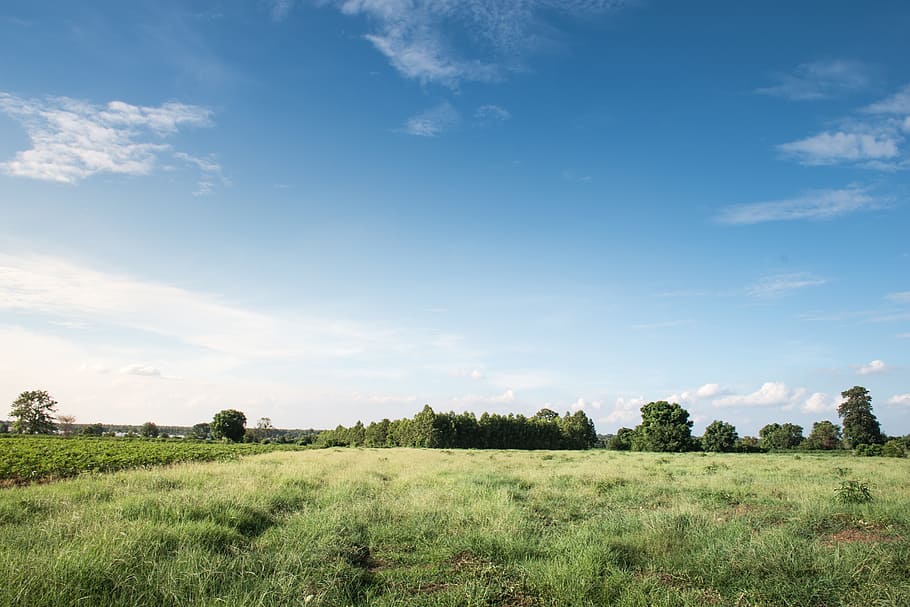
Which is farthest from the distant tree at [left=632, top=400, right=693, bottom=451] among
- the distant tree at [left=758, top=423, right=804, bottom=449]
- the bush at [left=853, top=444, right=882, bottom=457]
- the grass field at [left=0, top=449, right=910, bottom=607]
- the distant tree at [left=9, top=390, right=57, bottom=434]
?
the distant tree at [left=9, top=390, right=57, bottom=434]

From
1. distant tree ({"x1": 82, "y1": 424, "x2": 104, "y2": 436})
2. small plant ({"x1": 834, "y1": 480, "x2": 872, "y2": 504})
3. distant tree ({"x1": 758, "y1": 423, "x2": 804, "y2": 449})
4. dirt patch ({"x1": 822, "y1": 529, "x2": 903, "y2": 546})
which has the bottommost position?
distant tree ({"x1": 82, "y1": 424, "x2": 104, "y2": 436})

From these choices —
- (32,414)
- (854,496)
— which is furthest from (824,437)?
(32,414)

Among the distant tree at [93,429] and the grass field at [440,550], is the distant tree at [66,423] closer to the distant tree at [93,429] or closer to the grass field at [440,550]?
the distant tree at [93,429]

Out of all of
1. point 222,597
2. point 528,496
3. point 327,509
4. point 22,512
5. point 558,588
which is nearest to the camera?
point 222,597

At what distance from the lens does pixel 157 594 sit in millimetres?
5906

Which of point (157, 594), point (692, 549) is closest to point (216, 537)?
point (157, 594)

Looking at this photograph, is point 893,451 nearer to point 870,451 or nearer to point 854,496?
point 870,451

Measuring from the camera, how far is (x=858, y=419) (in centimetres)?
7569

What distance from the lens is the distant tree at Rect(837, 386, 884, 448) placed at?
74.5m

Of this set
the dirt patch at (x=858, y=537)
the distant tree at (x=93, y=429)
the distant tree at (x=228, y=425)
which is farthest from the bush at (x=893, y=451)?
the distant tree at (x=93, y=429)

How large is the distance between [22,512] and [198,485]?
471 cm

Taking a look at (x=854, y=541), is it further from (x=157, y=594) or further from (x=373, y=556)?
(x=157, y=594)

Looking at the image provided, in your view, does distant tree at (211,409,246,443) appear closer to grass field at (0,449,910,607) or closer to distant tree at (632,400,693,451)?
distant tree at (632,400,693,451)

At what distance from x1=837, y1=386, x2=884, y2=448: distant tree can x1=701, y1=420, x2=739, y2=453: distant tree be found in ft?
52.8
